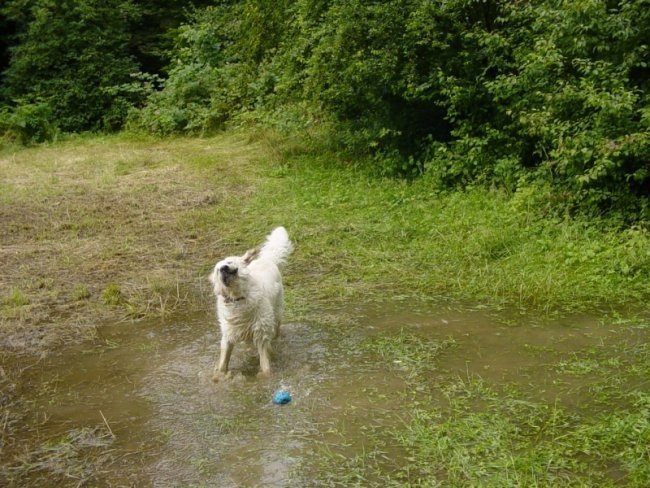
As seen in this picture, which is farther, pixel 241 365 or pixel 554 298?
pixel 554 298

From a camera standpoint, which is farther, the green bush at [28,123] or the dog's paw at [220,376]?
the green bush at [28,123]

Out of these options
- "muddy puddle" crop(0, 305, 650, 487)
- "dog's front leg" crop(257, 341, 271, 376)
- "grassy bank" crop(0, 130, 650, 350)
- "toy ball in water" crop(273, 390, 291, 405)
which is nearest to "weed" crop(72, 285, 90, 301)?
"grassy bank" crop(0, 130, 650, 350)

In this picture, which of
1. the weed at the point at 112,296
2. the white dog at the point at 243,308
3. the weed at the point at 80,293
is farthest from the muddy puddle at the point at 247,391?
the weed at the point at 80,293

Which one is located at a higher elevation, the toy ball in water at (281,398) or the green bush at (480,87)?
the green bush at (480,87)

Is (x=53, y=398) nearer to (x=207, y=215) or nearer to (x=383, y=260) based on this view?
(x=383, y=260)

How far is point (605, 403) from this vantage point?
14.5 feet

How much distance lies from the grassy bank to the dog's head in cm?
143

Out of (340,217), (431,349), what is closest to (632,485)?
(431,349)

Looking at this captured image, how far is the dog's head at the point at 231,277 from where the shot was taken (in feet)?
16.4

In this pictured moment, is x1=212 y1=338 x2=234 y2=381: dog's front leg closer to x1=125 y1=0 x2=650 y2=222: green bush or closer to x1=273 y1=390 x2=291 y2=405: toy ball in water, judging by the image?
x1=273 y1=390 x2=291 y2=405: toy ball in water

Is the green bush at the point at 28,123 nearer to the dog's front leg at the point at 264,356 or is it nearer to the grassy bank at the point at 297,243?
the grassy bank at the point at 297,243

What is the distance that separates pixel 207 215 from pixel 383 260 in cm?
324

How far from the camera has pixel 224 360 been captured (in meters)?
5.24

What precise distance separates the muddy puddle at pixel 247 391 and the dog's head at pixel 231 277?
66cm
